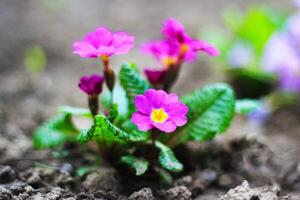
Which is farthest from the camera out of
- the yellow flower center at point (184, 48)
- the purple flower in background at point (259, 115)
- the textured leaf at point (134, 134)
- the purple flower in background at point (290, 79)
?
the purple flower in background at point (290, 79)

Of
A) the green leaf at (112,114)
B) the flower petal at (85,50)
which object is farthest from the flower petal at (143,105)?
the flower petal at (85,50)

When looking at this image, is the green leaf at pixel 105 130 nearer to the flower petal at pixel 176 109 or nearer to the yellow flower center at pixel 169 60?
the flower petal at pixel 176 109

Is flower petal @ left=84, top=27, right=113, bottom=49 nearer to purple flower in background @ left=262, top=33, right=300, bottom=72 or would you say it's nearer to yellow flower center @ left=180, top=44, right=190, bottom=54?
yellow flower center @ left=180, top=44, right=190, bottom=54

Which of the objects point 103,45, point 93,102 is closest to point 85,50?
point 103,45

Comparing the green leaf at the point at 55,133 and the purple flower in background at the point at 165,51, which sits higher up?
the purple flower in background at the point at 165,51

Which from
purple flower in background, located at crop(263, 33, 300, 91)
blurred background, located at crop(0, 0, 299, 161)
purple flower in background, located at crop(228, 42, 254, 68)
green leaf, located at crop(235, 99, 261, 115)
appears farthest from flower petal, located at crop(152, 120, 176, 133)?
purple flower in background, located at crop(228, 42, 254, 68)

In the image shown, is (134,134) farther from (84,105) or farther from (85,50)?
(84,105)
